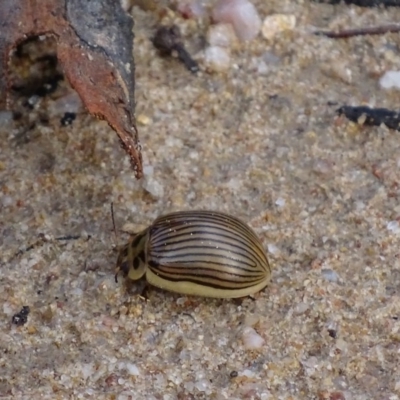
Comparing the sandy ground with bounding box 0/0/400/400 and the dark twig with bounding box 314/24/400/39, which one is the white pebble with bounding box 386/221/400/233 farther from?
the dark twig with bounding box 314/24/400/39

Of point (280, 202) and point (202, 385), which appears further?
point (280, 202)

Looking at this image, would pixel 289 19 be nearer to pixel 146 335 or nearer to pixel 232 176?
pixel 232 176

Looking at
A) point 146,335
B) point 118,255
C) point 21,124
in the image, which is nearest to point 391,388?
point 146,335

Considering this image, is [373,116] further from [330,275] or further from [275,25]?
[330,275]

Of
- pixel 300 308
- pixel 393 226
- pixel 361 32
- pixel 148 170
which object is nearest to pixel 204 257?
pixel 300 308

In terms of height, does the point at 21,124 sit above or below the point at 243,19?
below

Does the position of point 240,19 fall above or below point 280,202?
above

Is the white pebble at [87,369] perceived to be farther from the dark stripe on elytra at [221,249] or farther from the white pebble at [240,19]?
the white pebble at [240,19]
